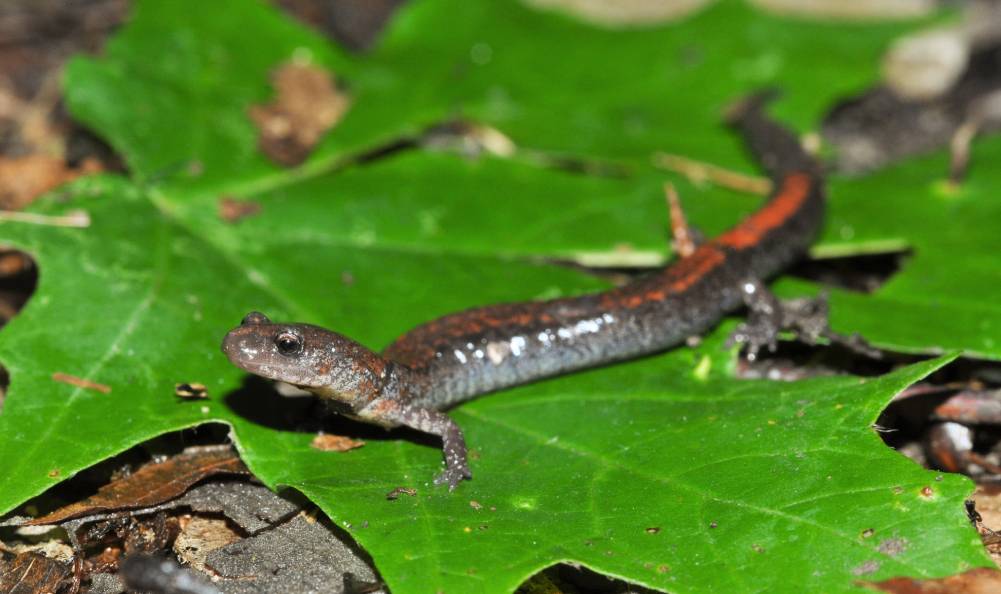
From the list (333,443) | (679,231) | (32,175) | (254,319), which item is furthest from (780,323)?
(32,175)

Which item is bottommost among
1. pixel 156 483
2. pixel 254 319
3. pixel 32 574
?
pixel 32 574

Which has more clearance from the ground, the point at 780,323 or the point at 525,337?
the point at 780,323

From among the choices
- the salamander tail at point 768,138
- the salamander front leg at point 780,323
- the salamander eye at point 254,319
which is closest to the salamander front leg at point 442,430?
the salamander eye at point 254,319

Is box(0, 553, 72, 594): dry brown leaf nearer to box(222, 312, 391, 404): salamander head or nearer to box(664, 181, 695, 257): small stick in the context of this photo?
box(222, 312, 391, 404): salamander head

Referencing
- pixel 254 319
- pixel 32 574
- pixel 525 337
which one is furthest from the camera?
pixel 525 337

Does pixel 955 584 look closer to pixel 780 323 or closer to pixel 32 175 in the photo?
pixel 780 323

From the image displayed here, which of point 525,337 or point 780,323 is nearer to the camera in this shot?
point 525,337

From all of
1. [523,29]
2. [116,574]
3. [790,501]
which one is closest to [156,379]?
[116,574]

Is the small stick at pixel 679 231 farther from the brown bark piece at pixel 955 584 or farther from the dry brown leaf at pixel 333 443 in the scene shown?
the brown bark piece at pixel 955 584
